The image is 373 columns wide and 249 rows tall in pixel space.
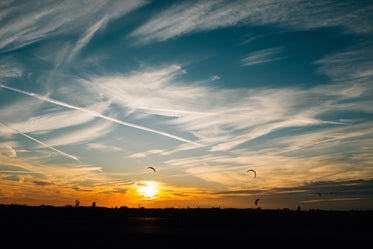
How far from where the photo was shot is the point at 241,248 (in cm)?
2566

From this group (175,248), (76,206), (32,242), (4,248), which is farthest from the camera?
(76,206)

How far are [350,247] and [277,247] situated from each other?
→ 821cm

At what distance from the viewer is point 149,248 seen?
23938mm

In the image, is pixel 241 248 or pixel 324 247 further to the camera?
pixel 324 247

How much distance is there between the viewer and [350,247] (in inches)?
1133

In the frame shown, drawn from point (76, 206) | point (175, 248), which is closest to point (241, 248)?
point (175, 248)

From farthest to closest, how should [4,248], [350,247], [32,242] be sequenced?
[350,247]
[32,242]
[4,248]

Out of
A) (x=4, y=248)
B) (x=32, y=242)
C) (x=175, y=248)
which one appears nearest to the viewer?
(x=4, y=248)

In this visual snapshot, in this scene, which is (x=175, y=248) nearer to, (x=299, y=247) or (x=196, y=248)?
(x=196, y=248)

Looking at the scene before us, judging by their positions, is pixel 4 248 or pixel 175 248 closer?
pixel 4 248

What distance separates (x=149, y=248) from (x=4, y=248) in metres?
11.6

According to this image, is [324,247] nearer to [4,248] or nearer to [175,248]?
[175,248]

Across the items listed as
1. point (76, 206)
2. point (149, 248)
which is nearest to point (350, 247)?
point (149, 248)

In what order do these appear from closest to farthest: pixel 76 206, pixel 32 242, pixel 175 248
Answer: pixel 175 248 → pixel 32 242 → pixel 76 206
